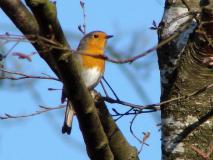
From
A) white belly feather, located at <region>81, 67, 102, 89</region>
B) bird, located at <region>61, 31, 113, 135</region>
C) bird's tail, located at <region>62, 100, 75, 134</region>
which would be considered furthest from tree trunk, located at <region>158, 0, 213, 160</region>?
white belly feather, located at <region>81, 67, 102, 89</region>

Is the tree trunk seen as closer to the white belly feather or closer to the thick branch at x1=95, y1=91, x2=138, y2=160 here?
the thick branch at x1=95, y1=91, x2=138, y2=160

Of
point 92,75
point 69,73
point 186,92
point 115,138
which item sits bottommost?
point 92,75

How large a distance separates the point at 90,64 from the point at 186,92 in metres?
2.00

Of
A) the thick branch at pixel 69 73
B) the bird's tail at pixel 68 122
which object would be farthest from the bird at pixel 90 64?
the thick branch at pixel 69 73

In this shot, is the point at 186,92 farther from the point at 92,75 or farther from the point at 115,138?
the point at 92,75

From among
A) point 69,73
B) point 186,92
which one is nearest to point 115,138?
point 186,92

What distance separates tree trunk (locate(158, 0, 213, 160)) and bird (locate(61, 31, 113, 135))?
2.84 ft

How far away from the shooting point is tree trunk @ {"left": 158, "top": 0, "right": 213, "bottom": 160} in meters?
4.02

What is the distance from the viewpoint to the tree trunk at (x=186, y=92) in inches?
158

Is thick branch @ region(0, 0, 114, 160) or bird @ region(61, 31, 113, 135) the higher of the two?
thick branch @ region(0, 0, 114, 160)

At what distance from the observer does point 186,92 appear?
4129mm

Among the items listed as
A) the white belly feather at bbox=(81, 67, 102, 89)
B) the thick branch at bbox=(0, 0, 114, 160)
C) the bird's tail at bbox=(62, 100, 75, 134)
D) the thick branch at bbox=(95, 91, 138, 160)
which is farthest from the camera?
the white belly feather at bbox=(81, 67, 102, 89)

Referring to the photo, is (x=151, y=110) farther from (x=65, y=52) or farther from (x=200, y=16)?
(x=65, y=52)

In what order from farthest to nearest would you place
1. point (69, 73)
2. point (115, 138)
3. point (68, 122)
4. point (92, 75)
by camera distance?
point (92, 75)
point (68, 122)
point (115, 138)
point (69, 73)
